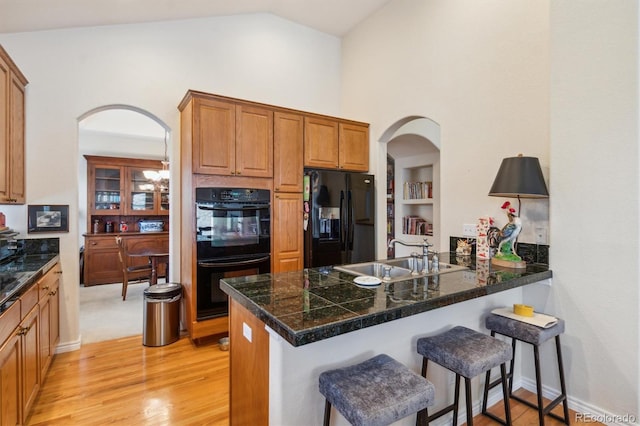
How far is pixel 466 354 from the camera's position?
158cm

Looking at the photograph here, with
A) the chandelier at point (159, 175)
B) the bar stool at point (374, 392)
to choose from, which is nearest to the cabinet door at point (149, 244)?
the chandelier at point (159, 175)

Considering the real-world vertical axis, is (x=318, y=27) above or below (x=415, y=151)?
above

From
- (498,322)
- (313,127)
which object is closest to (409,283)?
(498,322)

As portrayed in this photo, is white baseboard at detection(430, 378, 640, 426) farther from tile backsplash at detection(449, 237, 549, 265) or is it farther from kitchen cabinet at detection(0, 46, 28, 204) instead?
kitchen cabinet at detection(0, 46, 28, 204)

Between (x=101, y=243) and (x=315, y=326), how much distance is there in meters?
5.88

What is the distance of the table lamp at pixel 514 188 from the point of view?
212 centimetres

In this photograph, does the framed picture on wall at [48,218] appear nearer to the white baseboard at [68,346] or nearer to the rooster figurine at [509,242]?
the white baseboard at [68,346]

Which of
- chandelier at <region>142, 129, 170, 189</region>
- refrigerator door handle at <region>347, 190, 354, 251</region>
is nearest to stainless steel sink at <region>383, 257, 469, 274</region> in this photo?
refrigerator door handle at <region>347, 190, 354, 251</region>

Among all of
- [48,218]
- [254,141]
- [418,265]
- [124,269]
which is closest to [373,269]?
[418,265]

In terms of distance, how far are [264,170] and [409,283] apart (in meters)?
2.02


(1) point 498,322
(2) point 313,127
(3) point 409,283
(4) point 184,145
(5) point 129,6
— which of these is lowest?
(1) point 498,322

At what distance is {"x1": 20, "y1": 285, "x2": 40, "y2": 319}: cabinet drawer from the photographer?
1.85m

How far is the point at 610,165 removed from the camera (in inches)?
76.0

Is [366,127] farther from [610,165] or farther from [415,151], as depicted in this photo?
[610,165]
